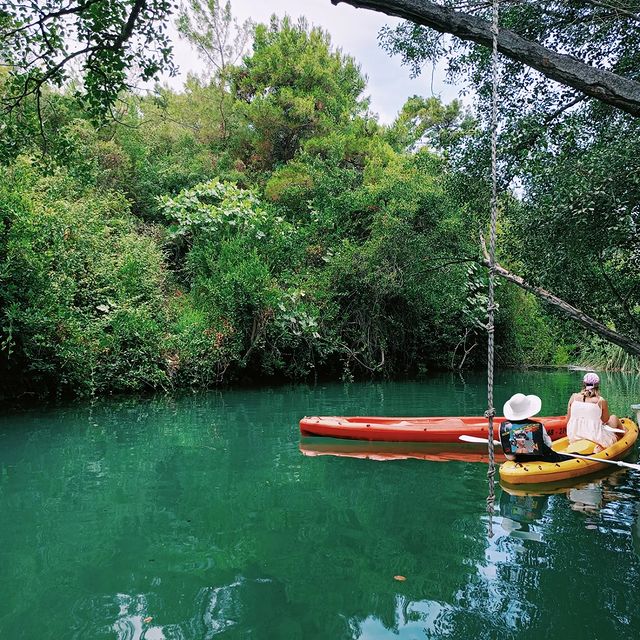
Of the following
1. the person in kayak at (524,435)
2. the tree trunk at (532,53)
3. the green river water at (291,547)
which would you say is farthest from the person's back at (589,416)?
the tree trunk at (532,53)

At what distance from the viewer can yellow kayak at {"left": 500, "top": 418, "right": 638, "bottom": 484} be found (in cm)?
531

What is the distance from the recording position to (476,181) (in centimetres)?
743

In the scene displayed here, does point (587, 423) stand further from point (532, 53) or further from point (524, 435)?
point (532, 53)

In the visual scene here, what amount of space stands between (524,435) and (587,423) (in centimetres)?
105

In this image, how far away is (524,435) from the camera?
547cm

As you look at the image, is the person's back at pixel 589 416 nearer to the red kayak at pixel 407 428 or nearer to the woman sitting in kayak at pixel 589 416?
the woman sitting in kayak at pixel 589 416

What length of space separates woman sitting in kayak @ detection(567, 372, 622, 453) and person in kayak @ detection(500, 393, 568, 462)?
2.22ft

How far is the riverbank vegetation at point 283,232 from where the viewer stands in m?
5.79

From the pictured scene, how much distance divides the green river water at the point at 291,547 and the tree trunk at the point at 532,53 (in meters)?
2.83

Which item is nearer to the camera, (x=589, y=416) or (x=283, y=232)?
(x=589, y=416)

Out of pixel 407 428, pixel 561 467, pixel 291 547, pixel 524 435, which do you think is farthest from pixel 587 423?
pixel 291 547

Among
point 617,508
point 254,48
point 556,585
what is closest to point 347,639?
point 556,585

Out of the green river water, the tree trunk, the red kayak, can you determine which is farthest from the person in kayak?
the tree trunk

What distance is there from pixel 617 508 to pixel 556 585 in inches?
75.9
